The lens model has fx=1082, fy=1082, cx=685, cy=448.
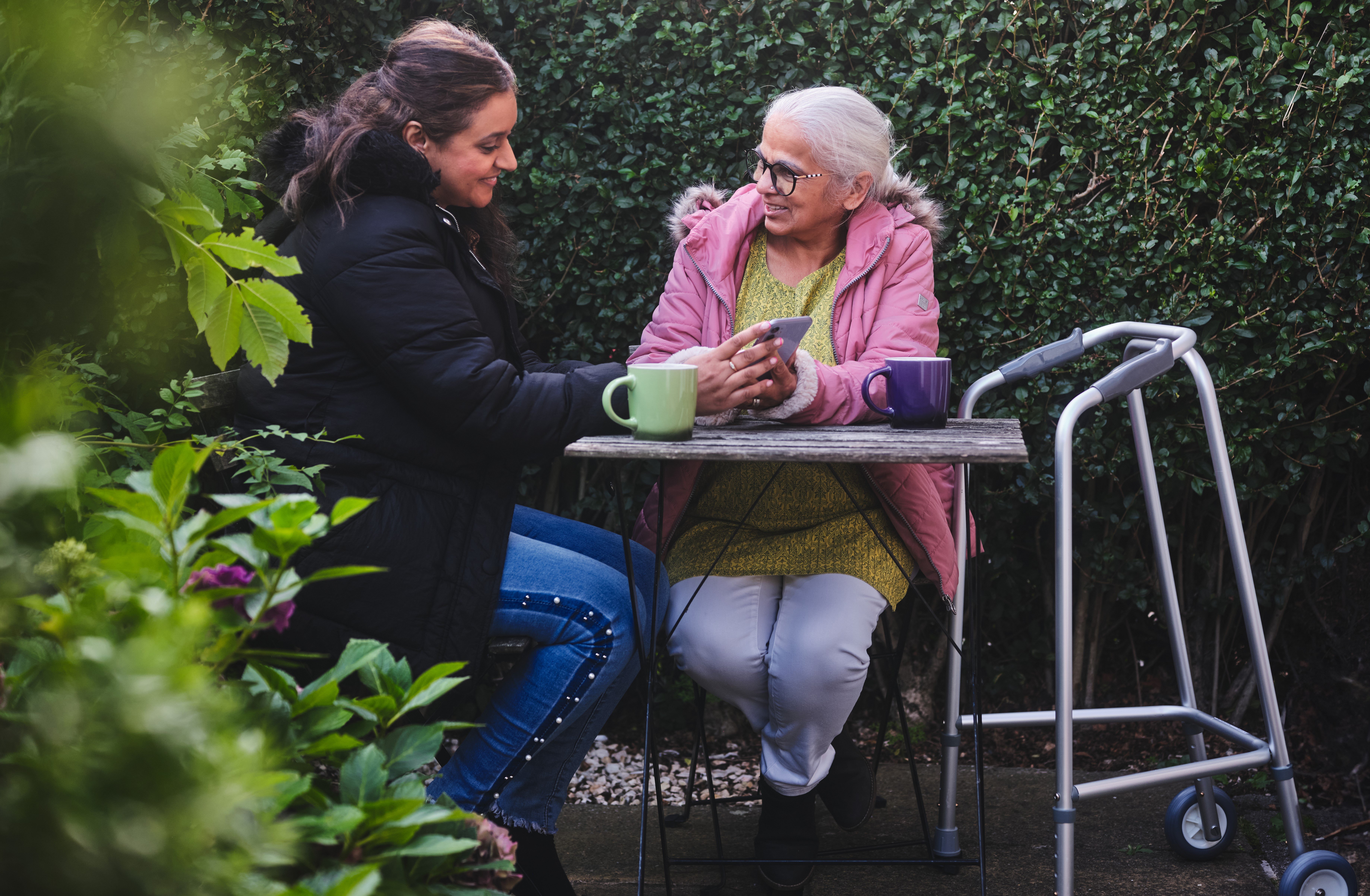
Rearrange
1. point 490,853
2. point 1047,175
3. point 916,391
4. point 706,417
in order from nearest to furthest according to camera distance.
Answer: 1. point 490,853
2. point 916,391
3. point 706,417
4. point 1047,175

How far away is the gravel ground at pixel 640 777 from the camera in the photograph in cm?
301

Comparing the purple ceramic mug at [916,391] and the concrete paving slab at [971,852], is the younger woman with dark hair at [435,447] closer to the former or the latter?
the purple ceramic mug at [916,391]

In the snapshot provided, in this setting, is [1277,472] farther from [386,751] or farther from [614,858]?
[386,751]

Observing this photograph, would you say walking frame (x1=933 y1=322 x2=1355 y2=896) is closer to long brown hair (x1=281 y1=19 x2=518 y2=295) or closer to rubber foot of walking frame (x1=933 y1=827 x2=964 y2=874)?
rubber foot of walking frame (x1=933 y1=827 x2=964 y2=874)

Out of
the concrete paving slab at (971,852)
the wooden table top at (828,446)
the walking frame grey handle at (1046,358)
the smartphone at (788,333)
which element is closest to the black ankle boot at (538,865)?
the concrete paving slab at (971,852)

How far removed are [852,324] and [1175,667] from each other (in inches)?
45.1

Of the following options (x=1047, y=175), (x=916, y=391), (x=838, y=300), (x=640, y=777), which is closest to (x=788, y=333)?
(x=916, y=391)

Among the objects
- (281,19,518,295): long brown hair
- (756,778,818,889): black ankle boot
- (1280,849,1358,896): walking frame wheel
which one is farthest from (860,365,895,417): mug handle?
(1280,849,1358,896): walking frame wheel

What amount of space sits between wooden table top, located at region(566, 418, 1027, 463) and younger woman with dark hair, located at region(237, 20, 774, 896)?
152 mm

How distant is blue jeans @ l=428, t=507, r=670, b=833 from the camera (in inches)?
78.2

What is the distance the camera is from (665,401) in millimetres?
1855

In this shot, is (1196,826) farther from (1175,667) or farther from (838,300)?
(838,300)

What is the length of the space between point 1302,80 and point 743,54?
1398 mm

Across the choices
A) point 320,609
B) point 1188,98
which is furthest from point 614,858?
point 1188,98
